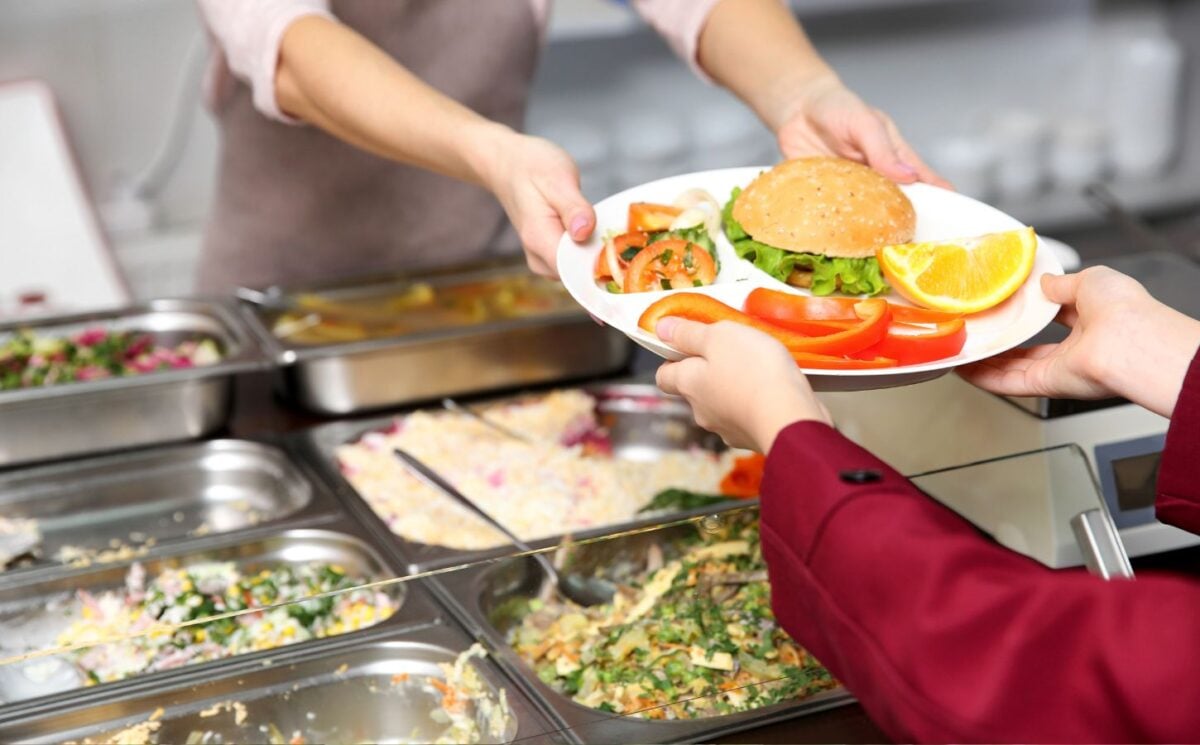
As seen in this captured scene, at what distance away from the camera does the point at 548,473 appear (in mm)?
1992

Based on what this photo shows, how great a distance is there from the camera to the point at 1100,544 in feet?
4.61

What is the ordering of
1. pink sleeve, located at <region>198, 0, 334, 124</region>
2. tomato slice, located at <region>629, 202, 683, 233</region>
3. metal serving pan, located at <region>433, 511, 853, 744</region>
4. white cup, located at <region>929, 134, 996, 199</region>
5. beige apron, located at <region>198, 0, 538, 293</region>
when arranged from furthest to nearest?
white cup, located at <region>929, 134, 996, 199</region> → beige apron, located at <region>198, 0, 538, 293</region> → pink sleeve, located at <region>198, 0, 334, 124</region> → tomato slice, located at <region>629, 202, 683, 233</region> → metal serving pan, located at <region>433, 511, 853, 744</region>

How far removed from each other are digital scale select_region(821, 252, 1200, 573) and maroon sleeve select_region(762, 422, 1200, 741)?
40cm

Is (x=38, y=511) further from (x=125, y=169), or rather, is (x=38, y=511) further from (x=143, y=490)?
(x=125, y=169)

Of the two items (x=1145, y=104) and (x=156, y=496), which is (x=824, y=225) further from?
(x=1145, y=104)

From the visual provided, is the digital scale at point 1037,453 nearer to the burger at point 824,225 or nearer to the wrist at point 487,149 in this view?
the burger at point 824,225

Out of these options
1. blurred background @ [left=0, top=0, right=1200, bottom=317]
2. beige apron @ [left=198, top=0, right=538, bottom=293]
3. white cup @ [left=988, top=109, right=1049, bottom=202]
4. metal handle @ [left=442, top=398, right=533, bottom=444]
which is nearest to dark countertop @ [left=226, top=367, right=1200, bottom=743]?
metal handle @ [left=442, top=398, right=533, bottom=444]

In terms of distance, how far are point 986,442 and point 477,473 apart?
76 centimetres

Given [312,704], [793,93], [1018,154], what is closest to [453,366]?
[793,93]

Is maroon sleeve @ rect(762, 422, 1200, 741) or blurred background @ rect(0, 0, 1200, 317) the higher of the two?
maroon sleeve @ rect(762, 422, 1200, 741)

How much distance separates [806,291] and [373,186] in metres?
1.35

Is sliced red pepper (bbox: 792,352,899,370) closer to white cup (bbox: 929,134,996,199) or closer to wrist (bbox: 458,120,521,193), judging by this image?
wrist (bbox: 458,120,521,193)

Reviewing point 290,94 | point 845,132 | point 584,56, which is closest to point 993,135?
point 584,56

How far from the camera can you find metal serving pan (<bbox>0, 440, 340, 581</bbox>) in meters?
1.90
